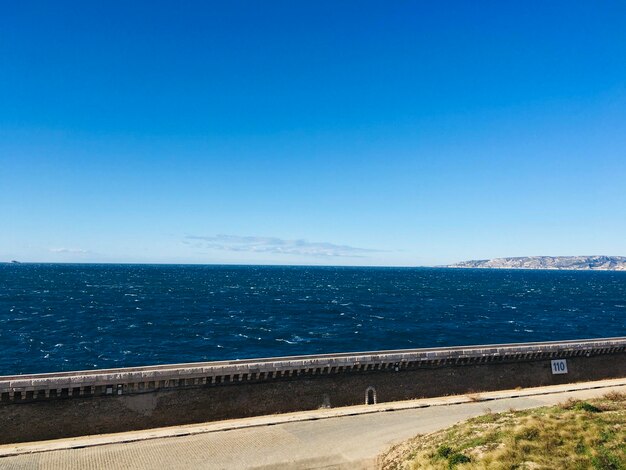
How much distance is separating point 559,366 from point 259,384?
2686 cm

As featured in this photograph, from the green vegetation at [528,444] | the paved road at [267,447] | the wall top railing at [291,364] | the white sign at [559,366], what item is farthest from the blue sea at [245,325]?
the green vegetation at [528,444]

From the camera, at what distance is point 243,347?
59812 millimetres

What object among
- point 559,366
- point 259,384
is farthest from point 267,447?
point 559,366

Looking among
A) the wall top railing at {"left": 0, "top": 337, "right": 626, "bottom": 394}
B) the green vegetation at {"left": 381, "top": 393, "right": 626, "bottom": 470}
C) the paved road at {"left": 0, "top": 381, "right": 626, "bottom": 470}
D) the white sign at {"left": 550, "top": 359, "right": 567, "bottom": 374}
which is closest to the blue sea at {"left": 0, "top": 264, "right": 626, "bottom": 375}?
the white sign at {"left": 550, "top": 359, "right": 567, "bottom": 374}

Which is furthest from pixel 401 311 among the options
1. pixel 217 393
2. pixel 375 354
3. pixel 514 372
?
pixel 217 393

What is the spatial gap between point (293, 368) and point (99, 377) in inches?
468

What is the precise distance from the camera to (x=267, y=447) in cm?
2473

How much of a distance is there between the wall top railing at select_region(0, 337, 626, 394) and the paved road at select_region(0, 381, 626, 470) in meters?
3.19

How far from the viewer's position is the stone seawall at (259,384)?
26.0 m

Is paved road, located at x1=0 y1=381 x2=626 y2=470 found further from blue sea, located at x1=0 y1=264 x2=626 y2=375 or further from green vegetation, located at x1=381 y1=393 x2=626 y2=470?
blue sea, located at x1=0 y1=264 x2=626 y2=375

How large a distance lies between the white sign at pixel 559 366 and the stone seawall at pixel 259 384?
0.33 feet

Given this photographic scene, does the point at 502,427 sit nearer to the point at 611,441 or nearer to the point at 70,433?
the point at 611,441

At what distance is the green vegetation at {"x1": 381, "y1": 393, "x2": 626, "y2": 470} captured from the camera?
18.9 m

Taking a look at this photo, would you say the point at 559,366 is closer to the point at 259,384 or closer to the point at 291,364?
the point at 291,364
